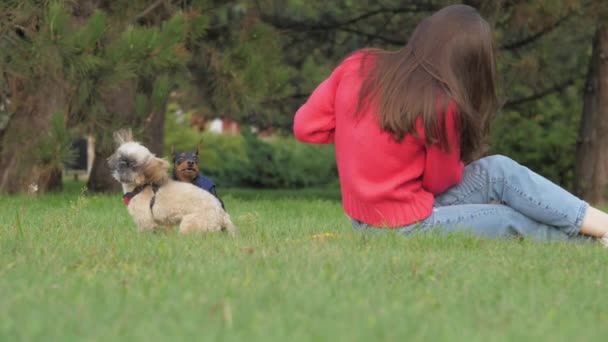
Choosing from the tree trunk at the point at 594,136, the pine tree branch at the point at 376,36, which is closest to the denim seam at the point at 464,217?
the tree trunk at the point at 594,136

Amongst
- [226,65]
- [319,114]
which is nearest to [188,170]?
[319,114]

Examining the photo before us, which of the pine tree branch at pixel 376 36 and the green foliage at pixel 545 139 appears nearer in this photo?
the pine tree branch at pixel 376 36

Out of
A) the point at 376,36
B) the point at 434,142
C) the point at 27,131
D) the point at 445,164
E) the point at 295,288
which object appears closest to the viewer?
the point at 295,288

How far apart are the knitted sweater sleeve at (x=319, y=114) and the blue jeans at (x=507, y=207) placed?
0.74 meters

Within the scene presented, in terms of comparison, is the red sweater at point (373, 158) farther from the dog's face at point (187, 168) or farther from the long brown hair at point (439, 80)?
the dog's face at point (187, 168)

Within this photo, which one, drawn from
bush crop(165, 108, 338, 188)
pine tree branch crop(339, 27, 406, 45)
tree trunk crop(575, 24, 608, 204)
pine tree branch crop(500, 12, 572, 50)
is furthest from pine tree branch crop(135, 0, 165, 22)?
bush crop(165, 108, 338, 188)

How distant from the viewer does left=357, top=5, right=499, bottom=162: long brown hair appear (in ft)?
18.2

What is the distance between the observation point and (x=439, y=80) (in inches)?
219

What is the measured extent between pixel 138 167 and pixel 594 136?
10.2m

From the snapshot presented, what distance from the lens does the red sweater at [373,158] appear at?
5676 millimetres

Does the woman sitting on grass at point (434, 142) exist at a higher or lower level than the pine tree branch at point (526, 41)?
higher

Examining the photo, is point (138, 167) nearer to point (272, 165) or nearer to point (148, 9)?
point (148, 9)

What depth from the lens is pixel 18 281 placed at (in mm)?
3994

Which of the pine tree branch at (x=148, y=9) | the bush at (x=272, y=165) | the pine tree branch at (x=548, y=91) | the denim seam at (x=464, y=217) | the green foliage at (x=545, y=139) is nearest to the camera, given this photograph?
the denim seam at (x=464, y=217)
